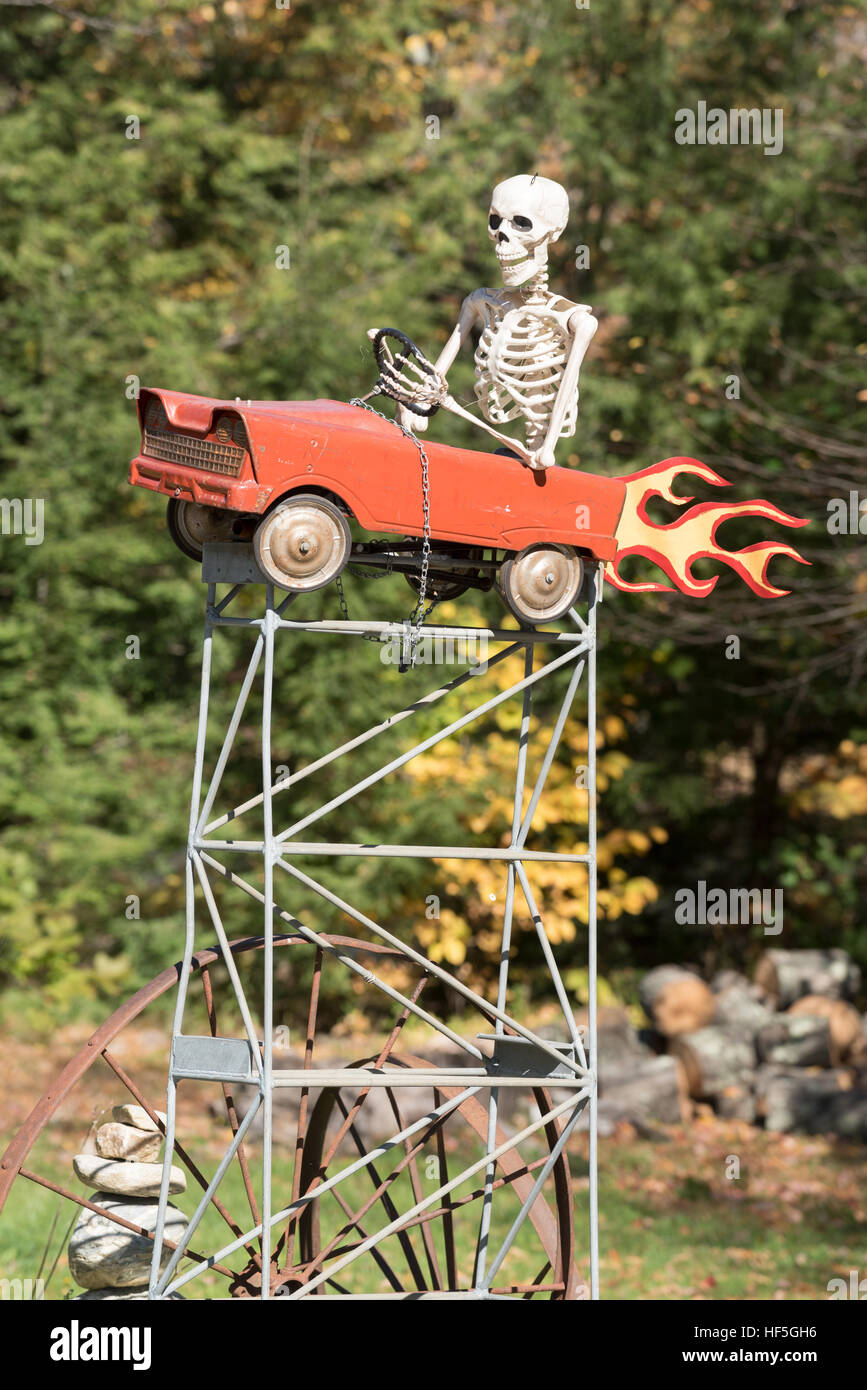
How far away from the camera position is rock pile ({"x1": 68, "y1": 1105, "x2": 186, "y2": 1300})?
5.14 m

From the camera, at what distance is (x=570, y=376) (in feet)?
15.9

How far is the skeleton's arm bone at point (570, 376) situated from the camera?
189 inches

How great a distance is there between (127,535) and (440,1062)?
13.6 ft

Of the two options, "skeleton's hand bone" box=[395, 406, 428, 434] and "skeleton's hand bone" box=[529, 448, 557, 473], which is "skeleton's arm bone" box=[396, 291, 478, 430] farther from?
"skeleton's hand bone" box=[529, 448, 557, 473]

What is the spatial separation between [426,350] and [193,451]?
311 inches

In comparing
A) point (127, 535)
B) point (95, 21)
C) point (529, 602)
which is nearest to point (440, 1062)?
point (127, 535)

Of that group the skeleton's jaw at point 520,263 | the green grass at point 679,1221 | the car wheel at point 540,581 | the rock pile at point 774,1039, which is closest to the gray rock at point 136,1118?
the green grass at point 679,1221

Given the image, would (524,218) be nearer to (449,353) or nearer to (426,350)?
(449,353)

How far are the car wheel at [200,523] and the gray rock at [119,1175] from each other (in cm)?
204

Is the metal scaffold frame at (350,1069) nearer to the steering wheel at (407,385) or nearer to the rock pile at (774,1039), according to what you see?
the steering wheel at (407,385)

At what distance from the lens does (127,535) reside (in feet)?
35.9

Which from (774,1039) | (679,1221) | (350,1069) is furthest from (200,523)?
(774,1039)

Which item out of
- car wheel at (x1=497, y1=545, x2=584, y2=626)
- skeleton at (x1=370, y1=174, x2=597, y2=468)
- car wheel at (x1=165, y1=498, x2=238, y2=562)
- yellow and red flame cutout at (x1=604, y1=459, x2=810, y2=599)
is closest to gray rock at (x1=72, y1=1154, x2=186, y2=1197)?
car wheel at (x1=165, y1=498, x2=238, y2=562)
